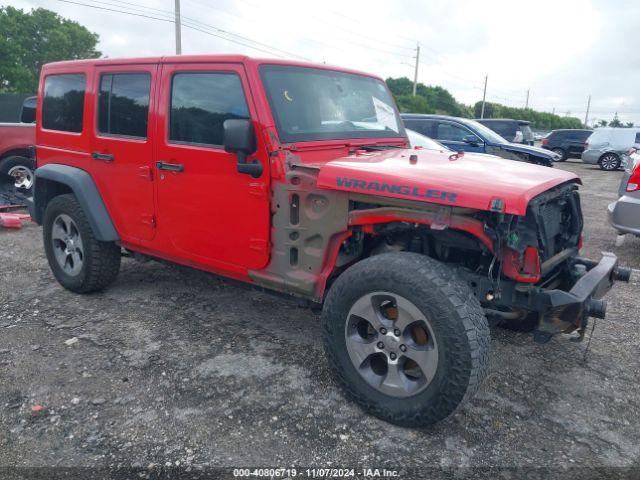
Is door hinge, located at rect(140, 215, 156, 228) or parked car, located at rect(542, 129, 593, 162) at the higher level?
parked car, located at rect(542, 129, 593, 162)

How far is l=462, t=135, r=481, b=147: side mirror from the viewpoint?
439 inches

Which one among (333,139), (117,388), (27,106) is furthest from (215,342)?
(27,106)

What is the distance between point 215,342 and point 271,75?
1.93m

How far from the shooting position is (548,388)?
332 centimetres

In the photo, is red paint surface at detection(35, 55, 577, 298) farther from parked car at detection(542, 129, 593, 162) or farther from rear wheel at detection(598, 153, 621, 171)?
parked car at detection(542, 129, 593, 162)

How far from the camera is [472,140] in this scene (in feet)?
37.0

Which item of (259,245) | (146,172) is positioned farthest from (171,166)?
(259,245)

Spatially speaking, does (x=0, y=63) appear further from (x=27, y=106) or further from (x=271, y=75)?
(x=271, y=75)

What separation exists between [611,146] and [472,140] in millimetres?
10743

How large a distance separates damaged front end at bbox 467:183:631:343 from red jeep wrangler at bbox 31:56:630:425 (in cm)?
1

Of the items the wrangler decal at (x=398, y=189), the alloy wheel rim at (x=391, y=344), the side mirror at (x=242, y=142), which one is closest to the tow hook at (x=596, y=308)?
the alloy wheel rim at (x=391, y=344)

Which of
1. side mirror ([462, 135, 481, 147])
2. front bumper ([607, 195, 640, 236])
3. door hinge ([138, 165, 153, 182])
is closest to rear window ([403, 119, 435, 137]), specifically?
side mirror ([462, 135, 481, 147])

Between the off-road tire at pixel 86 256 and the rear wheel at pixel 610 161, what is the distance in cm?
1922

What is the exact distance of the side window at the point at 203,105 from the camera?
11.3 ft
